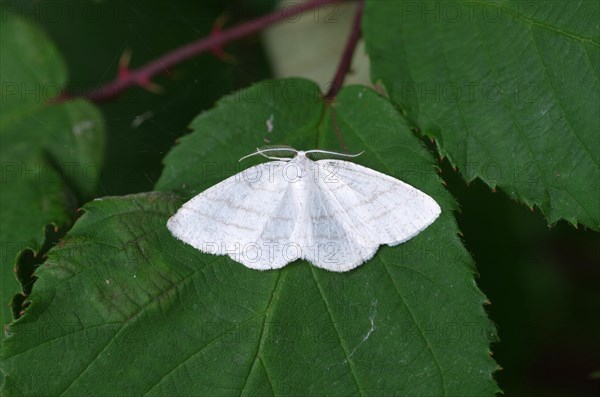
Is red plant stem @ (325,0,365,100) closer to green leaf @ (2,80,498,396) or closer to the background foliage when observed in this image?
the background foliage

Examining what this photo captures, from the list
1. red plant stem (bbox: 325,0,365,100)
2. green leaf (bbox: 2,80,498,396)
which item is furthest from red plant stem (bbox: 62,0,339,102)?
green leaf (bbox: 2,80,498,396)

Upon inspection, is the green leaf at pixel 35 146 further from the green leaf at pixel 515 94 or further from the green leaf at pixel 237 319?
the green leaf at pixel 515 94

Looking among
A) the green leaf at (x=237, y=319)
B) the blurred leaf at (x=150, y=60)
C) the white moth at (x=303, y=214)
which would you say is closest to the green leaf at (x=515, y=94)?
the green leaf at (x=237, y=319)

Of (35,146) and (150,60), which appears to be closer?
(35,146)

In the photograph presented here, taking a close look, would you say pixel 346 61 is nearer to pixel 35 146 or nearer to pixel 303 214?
pixel 303 214

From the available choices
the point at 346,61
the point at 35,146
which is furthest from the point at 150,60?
the point at 346,61

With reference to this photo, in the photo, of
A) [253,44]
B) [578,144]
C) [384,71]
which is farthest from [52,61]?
[578,144]

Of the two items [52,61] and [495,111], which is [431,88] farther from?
[52,61]
